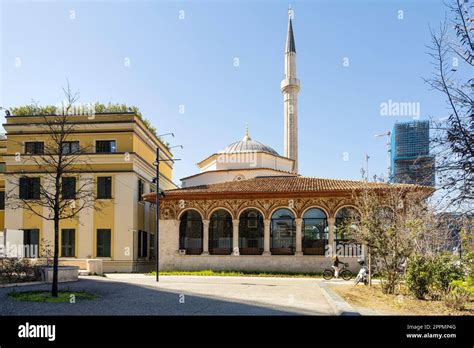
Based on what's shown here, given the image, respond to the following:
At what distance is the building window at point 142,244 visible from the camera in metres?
34.4

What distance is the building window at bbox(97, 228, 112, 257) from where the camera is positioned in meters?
32.7

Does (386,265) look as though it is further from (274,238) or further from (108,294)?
(274,238)

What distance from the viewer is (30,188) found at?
33.3 meters

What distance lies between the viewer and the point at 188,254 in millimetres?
30891

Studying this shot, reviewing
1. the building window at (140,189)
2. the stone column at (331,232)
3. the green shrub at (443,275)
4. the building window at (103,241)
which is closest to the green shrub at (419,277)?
the green shrub at (443,275)

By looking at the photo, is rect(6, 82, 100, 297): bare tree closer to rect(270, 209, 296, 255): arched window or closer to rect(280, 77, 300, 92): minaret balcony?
rect(270, 209, 296, 255): arched window

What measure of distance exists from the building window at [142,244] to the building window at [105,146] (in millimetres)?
6814

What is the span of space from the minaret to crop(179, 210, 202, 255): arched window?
16.4 metres

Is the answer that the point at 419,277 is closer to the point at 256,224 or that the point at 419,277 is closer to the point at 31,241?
the point at 256,224

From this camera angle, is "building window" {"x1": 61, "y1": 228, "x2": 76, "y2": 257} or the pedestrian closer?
the pedestrian

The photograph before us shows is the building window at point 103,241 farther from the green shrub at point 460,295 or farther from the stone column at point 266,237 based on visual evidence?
the green shrub at point 460,295

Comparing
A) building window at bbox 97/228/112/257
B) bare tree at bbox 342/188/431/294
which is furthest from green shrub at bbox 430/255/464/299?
building window at bbox 97/228/112/257

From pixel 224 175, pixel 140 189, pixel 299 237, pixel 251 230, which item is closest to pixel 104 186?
pixel 140 189
